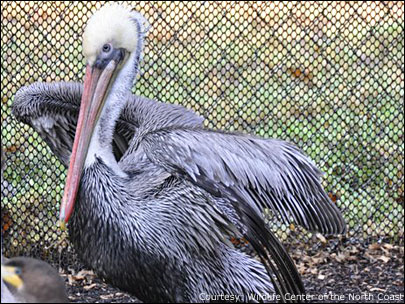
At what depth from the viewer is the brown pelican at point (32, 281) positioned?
6.28 feet

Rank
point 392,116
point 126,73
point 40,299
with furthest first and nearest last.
Answer: 1. point 392,116
2. point 126,73
3. point 40,299

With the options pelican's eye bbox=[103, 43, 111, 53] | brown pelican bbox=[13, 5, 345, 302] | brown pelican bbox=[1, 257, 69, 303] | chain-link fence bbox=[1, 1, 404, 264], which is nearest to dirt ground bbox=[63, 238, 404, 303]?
chain-link fence bbox=[1, 1, 404, 264]

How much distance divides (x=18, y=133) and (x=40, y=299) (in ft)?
7.95

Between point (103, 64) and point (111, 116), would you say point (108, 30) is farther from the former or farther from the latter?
point (111, 116)

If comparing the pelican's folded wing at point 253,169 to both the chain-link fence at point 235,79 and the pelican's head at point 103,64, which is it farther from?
the chain-link fence at point 235,79

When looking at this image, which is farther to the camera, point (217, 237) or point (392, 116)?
point (392, 116)

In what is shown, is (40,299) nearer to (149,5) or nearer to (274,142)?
(274,142)

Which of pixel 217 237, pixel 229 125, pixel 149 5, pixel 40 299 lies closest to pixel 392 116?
pixel 229 125

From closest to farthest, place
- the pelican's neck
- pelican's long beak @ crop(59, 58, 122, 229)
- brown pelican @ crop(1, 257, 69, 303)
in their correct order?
brown pelican @ crop(1, 257, 69, 303), pelican's long beak @ crop(59, 58, 122, 229), the pelican's neck

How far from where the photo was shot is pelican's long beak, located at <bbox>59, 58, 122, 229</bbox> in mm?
3346

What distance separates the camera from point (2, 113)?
4.21 meters

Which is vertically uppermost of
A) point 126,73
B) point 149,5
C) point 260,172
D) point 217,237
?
point 149,5

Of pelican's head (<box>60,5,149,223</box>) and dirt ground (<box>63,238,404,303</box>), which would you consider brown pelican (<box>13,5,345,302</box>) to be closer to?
pelican's head (<box>60,5,149,223</box>)

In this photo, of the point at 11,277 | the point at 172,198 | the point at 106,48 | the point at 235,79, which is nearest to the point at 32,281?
the point at 11,277
